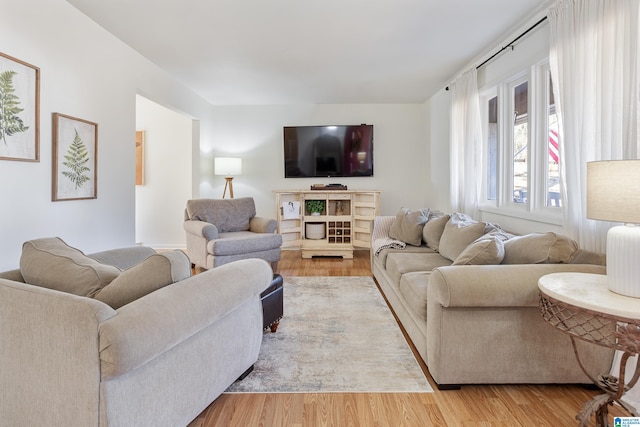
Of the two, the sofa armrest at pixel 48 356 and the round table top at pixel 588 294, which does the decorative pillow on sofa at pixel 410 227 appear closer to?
the round table top at pixel 588 294

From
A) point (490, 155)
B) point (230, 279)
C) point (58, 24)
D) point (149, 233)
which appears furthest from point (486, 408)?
point (149, 233)

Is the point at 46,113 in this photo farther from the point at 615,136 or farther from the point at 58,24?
the point at 615,136

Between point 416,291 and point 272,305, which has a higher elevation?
point 416,291

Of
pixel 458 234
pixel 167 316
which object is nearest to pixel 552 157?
pixel 458 234

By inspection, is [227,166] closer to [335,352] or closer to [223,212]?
[223,212]

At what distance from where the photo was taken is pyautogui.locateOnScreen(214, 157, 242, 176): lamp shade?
5609mm

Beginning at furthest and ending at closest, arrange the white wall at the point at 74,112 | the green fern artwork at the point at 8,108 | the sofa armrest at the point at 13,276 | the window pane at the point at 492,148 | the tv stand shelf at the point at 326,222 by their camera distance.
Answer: the tv stand shelf at the point at 326,222, the window pane at the point at 492,148, the white wall at the point at 74,112, the green fern artwork at the point at 8,108, the sofa armrest at the point at 13,276

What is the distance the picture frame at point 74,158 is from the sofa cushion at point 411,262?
262 cm

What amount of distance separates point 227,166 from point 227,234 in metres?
1.41

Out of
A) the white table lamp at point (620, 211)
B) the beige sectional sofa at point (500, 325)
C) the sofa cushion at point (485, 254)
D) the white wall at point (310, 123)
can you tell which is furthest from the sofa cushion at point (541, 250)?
the white wall at point (310, 123)

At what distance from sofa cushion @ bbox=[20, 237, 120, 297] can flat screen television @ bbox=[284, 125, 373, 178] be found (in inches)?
180

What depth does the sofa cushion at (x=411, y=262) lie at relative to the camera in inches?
115

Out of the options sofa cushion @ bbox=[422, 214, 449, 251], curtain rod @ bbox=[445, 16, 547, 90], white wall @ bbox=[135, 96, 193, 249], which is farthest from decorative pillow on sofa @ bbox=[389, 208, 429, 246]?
white wall @ bbox=[135, 96, 193, 249]

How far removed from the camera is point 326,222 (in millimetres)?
5691
